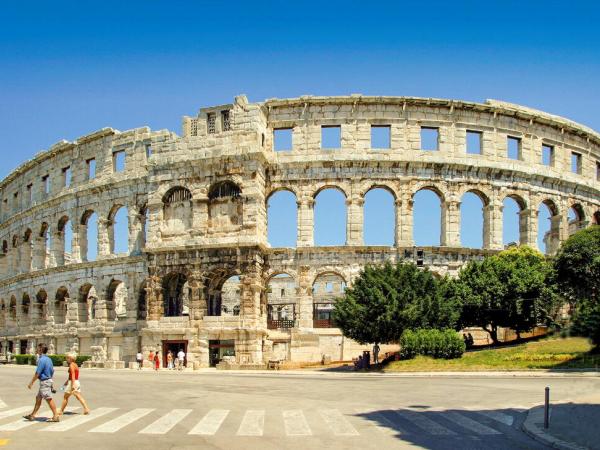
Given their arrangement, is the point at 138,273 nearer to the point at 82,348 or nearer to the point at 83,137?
the point at 82,348

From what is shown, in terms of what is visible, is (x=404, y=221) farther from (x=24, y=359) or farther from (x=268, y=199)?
(x=24, y=359)

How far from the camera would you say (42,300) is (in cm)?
4734

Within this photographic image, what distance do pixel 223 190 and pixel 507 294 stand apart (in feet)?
55.7

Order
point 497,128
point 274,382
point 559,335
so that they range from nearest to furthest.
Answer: point 559,335
point 274,382
point 497,128

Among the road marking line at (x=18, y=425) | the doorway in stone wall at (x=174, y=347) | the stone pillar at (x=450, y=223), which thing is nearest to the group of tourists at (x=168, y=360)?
the doorway in stone wall at (x=174, y=347)

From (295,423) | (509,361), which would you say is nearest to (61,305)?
(509,361)

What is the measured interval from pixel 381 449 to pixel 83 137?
3825 centimetres

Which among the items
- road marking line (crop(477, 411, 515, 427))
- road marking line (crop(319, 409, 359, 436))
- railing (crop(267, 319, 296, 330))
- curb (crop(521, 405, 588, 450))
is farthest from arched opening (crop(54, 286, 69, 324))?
curb (crop(521, 405, 588, 450))

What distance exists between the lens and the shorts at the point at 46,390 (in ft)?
42.5

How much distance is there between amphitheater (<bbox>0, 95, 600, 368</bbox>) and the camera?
3569 centimetres

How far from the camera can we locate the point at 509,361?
90.2 feet

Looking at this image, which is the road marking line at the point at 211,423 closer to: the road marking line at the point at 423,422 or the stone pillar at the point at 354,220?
the road marking line at the point at 423,422

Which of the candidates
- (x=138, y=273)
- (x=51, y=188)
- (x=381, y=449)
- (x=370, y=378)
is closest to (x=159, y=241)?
(x=138, y=273)

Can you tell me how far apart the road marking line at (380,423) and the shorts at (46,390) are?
662 centimetres
